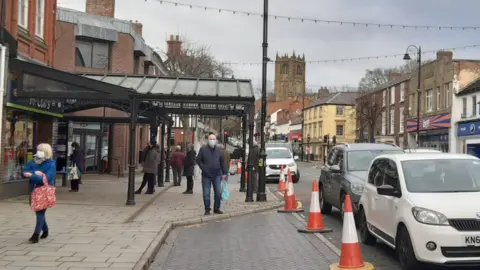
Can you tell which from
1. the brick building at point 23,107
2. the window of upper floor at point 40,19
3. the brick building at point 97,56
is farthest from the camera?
the brick building at point 97,56

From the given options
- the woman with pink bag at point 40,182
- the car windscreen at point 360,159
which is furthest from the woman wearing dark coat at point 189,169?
the woman with pink bag at point 40,182

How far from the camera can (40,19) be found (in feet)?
55.1

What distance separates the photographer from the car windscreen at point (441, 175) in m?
7.14

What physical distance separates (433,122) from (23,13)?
32.6 metres

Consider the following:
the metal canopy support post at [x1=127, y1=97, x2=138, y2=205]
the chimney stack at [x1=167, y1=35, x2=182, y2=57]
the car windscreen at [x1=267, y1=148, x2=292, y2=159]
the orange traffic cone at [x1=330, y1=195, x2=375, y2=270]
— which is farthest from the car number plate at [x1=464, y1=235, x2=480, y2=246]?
the chimney stack at [x1=167, y1=35, x2=182, y2=57]

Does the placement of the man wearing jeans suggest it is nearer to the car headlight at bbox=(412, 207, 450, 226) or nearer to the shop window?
the shop window

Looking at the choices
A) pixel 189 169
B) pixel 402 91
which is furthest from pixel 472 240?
pixel 402 91

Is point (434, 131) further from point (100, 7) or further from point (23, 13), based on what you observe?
point (23, 13)

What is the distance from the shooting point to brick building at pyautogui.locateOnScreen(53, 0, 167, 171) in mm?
27562

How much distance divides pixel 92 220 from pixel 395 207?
6.33 metres

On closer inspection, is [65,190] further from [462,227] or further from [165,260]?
[462,227]

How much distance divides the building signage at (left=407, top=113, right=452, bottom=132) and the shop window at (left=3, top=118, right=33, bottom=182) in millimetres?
29965

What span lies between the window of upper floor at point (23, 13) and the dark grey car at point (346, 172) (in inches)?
370

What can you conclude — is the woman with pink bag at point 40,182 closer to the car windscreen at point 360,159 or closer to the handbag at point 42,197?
the handbag at point 42,197
